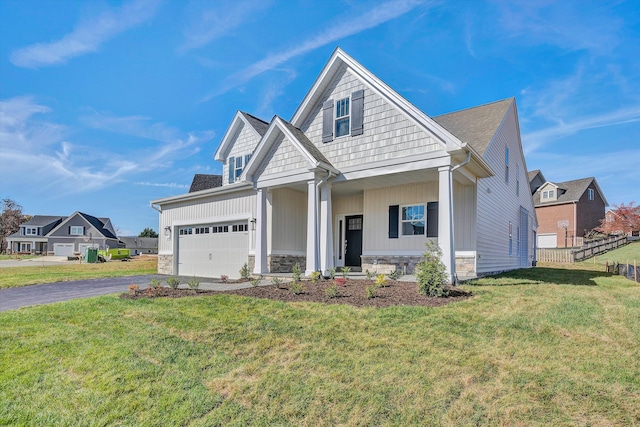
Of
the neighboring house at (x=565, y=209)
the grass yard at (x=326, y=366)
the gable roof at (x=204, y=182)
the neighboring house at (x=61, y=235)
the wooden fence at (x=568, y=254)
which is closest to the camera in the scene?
the grass yard at (x=326, y=366)

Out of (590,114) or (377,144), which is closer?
(377,144)

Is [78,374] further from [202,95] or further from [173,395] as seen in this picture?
[202,95]

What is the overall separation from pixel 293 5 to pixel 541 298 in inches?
373

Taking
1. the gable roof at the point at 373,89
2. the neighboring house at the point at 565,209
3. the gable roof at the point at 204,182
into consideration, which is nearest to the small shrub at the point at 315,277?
the gable roof at the point at 373,89

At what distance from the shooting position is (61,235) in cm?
5300

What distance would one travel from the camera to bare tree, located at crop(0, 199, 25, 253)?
58.8 metres

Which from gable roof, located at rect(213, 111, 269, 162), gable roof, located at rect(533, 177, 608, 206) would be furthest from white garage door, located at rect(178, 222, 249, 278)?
gable roof, located at rect(533, 177, 608, 206)

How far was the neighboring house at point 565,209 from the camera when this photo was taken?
1239 inches

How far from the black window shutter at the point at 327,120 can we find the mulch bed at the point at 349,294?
466 centimetres

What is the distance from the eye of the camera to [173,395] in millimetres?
3635

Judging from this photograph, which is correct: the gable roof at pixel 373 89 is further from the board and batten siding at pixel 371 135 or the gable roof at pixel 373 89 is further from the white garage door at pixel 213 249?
the white garage door at pixel 213 249

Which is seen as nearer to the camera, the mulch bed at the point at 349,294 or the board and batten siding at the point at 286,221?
the mulch bed at the point at 349,294

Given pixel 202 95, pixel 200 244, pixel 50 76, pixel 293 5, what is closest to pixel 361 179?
pixel 293 5

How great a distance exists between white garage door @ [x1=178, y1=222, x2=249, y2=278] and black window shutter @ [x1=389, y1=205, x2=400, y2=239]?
529 cm
